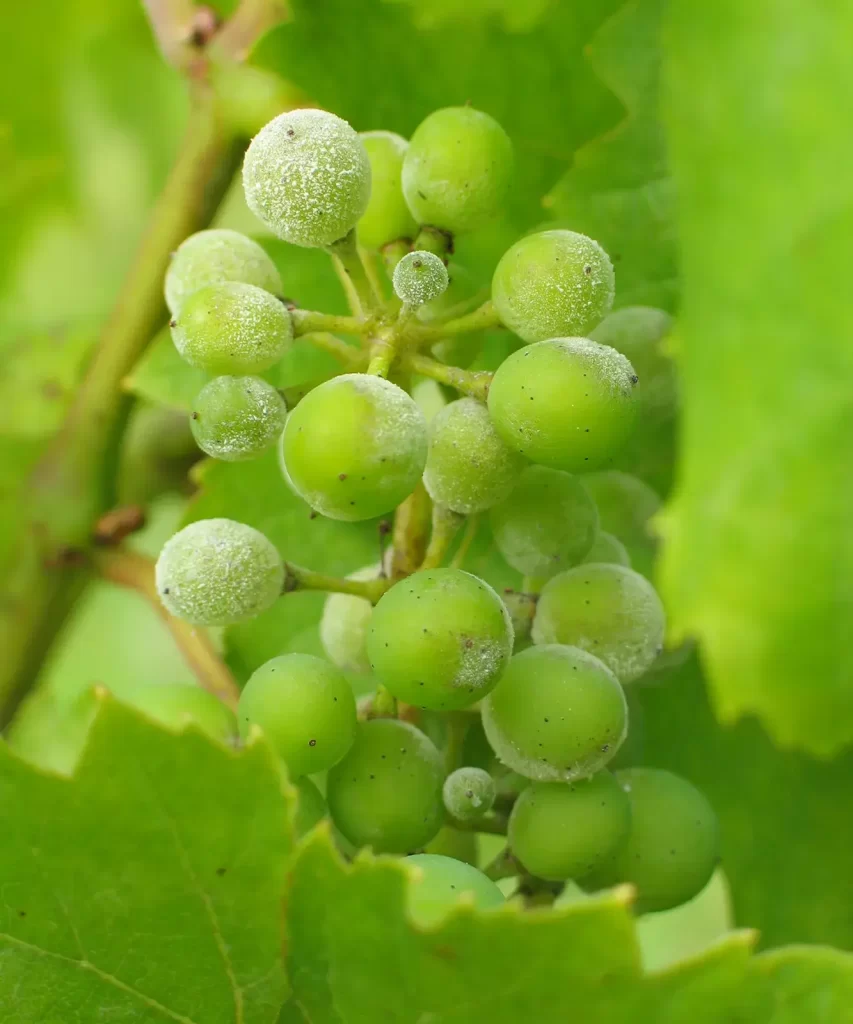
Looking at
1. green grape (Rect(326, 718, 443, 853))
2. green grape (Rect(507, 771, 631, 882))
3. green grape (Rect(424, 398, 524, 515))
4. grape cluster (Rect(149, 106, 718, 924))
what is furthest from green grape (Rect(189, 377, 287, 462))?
green grape (Rect(507, 771, 631, 882))

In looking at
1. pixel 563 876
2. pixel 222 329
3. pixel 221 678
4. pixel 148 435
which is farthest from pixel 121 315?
pixel 563 876

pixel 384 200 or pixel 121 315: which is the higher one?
pixel 384 200

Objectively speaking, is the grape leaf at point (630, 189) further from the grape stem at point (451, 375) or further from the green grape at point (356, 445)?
the green grape at point (356, 445)

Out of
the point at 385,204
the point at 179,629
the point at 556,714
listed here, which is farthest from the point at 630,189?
the point at 179,629

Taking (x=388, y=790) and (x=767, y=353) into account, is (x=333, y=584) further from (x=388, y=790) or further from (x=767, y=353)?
(x=767, y=353)

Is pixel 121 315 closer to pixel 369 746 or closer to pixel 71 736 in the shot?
pixel 71 736

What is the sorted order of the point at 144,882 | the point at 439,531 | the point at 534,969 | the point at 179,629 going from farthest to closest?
1. the point at 179,629
2. the point at 439,531
3. the point at 144,882
4. the point at 534,969
